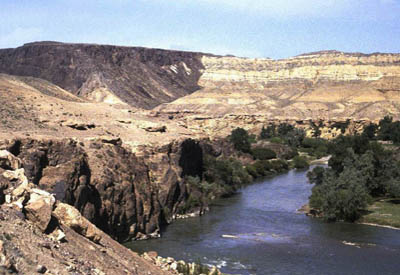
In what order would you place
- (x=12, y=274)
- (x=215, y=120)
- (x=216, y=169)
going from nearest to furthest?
(x=12, y=274) < (x=216, y=169) < (x=215, y=120)

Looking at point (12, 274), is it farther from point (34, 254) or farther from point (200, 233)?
point (200, 233)

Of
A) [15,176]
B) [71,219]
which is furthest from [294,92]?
[15,176]

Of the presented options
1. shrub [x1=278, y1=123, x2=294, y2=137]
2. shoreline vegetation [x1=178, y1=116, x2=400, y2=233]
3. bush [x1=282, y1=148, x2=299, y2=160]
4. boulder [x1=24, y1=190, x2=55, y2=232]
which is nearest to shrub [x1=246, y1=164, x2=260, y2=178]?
shoreline vegetation [x1=178, y1=116, x2=400, y2=233]

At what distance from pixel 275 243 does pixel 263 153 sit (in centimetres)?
4495

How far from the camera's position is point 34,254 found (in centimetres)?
1407

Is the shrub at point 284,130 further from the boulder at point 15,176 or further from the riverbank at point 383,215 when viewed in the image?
the boulder at point 15,176

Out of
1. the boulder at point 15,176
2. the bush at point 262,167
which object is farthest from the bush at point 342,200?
the boulder at point 15,176

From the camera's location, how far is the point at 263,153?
80.6m

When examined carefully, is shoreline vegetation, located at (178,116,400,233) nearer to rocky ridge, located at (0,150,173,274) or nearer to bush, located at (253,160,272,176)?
bush, located at (253,160,272,176)

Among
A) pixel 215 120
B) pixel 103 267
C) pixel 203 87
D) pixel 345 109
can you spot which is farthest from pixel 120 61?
pixel 103 267

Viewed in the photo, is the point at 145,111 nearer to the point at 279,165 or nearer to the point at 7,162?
the point at 279,165

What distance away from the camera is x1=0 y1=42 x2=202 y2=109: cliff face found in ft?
465

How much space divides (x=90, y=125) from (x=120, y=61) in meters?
114

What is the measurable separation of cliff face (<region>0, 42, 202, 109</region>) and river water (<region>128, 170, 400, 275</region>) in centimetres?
9140
